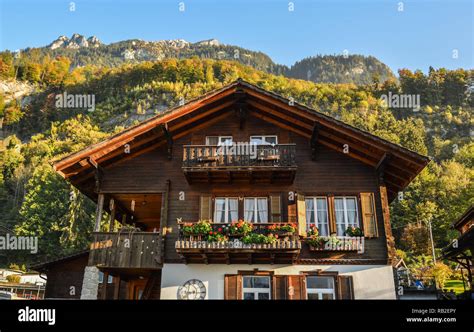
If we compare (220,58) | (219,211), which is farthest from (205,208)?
(220,58)

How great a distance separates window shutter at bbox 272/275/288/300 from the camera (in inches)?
616

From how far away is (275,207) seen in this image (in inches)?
672

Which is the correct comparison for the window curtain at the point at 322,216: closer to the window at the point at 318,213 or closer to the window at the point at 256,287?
the window at the point at 318,213

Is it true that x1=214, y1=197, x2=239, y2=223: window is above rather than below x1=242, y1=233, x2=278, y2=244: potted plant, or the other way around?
above

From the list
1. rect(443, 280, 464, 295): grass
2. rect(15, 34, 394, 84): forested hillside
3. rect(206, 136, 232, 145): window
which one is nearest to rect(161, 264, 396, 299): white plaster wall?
rect(206, 136, 232, 145): window

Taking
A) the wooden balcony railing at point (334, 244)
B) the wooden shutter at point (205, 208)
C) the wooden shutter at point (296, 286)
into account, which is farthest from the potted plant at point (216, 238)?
the wooden balcony railing at point (334, 244)

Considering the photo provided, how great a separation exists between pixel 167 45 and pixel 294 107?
A: 183711 millimetres

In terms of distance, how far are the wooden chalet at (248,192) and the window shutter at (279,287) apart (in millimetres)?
40

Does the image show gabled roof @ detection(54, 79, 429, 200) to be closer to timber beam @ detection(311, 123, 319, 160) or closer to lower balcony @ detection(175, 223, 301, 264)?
timber beam @ detection(311, 123, 319, 160)

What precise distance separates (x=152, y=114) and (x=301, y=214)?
271 feet

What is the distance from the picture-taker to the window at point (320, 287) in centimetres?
1581

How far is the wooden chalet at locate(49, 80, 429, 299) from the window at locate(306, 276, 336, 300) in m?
0.04

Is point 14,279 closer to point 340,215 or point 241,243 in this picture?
point 241,243
